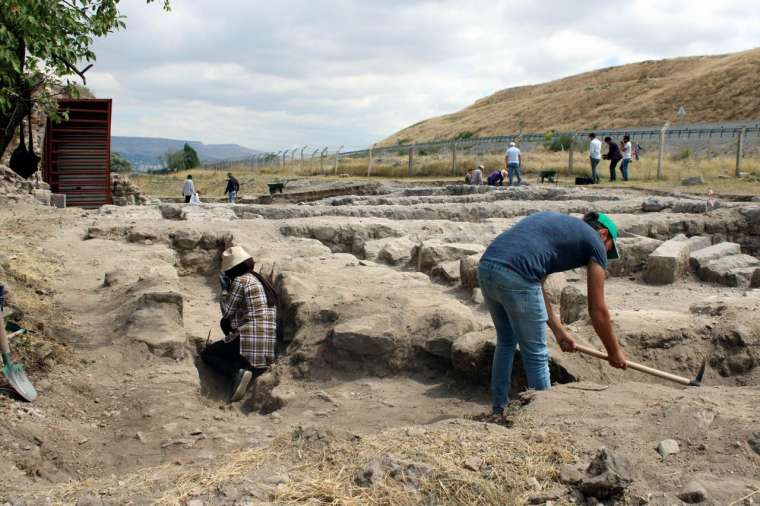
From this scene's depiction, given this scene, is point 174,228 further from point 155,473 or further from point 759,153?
point 759,153

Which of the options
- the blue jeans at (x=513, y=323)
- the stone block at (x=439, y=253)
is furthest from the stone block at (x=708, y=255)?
the blue jeans at (x=513, y=323)

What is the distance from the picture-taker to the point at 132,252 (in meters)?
9.48

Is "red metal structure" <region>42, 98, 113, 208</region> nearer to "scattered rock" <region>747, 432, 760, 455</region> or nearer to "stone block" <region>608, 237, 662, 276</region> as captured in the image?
"stone block" <region>608, 237, 662, 276</region>

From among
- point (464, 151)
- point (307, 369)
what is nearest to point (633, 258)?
point (307, 369)

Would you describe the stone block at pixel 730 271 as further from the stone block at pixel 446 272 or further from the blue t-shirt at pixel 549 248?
the blue t-shirt at pixel 549 248

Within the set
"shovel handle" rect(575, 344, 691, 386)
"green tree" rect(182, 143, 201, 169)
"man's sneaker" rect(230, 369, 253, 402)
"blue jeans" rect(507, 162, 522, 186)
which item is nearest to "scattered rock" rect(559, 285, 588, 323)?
"shovel handle" rect(575, 344, 691, 386)

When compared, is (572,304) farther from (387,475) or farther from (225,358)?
(387,475)

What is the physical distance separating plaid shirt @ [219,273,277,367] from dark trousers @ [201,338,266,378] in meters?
0.13

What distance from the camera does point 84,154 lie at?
2056 cm

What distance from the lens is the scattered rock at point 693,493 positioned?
2.87m

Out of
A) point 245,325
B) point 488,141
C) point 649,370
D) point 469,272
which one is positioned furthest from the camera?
point 488,141

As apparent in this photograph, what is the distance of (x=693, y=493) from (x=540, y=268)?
1628mm

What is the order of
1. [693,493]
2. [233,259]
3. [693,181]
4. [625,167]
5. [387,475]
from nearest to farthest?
[693,493], [387,475], [233,259], [693,181], [625,167]

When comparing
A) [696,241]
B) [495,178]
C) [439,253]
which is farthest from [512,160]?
[439,253]
